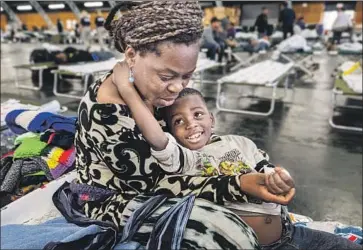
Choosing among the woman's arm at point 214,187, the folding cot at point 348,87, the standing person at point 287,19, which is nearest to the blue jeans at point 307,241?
the woman's arm at point 214,187

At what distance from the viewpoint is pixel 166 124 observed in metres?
1.40

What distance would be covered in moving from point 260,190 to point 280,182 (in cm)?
10

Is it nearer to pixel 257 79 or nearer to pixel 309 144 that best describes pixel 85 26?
pixel 257 79

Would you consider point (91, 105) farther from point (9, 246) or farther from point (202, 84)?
point (202, 84)

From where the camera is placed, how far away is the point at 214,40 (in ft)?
38.0

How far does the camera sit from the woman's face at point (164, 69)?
42.8 inches

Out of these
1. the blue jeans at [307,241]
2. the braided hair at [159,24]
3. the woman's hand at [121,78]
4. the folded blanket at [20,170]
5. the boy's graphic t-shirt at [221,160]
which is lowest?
the folded blanket at [20,170]

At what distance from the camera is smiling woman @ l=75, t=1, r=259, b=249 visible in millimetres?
1061

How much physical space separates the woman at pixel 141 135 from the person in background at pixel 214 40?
978cm

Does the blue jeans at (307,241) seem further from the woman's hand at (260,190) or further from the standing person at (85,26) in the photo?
the standing person at (85,26)

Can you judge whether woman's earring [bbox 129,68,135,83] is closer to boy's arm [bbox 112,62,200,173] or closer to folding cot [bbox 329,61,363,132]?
boy's arm [bbox 112,62,200,173]

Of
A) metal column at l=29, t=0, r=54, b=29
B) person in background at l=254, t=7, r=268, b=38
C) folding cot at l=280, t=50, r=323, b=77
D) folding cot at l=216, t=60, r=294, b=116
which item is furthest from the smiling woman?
person in background at l=254, t=7, r=268, b=38

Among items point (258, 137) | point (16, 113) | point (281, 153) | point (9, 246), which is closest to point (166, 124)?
point (9, 246)

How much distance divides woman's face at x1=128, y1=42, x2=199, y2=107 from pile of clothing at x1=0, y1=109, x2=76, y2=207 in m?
0.99
